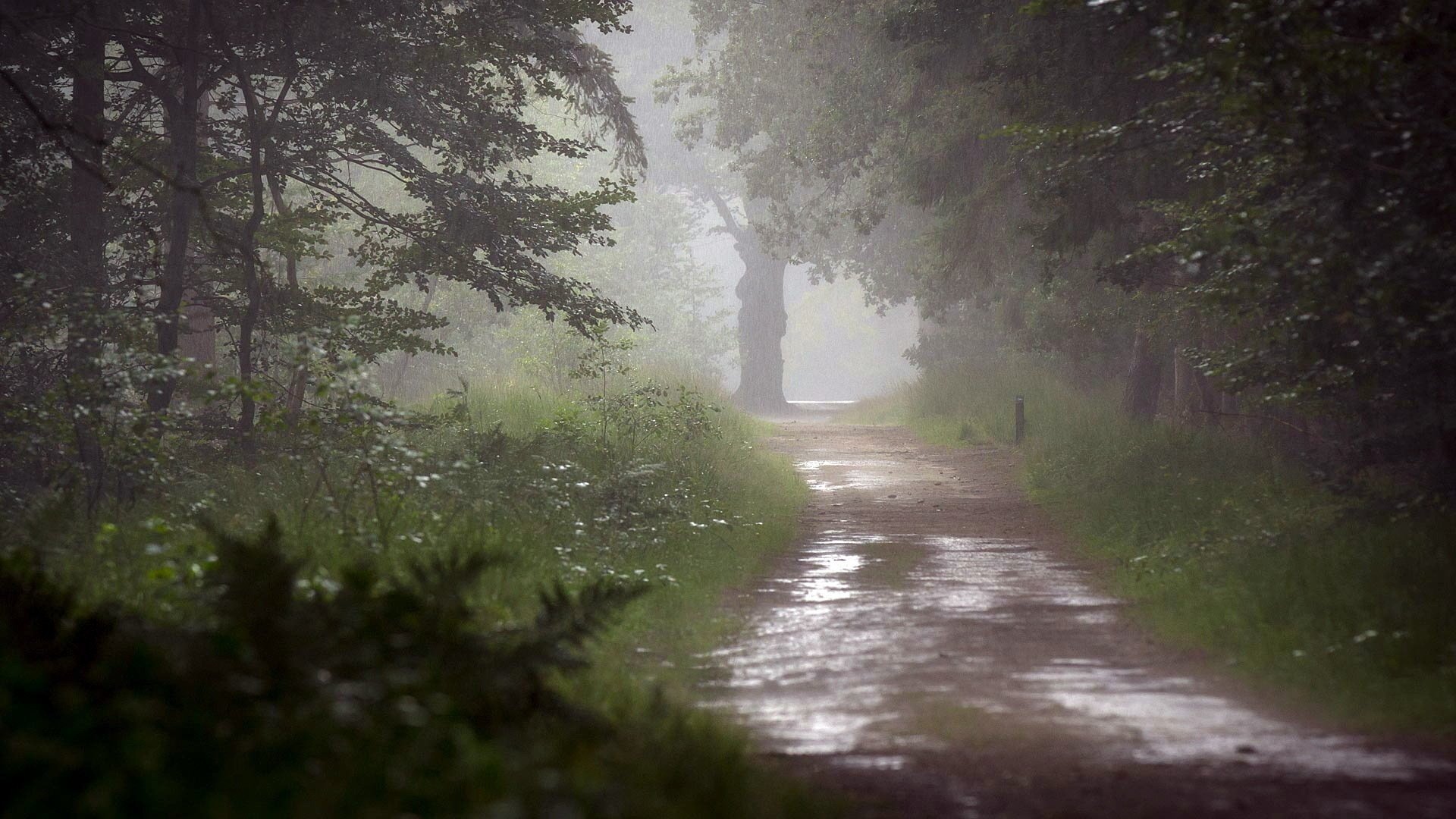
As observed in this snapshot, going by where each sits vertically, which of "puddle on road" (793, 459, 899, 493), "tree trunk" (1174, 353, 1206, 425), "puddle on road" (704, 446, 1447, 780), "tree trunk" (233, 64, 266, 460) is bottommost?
"puddle on road" (704, 446, 1447, 780)

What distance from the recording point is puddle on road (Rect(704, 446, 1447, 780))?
5215 mm

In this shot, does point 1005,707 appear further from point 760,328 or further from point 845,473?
point 760,328

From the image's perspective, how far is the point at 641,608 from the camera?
28.1ft

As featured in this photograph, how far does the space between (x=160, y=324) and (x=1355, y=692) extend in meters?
10.8

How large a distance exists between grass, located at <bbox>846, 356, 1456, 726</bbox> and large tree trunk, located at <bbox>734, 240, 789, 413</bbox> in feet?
88.3

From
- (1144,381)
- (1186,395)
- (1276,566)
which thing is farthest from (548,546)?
(1144,381)

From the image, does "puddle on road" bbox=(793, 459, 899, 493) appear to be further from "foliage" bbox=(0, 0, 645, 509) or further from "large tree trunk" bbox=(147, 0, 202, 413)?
"large tree trunk" bbox=(147, 0, 202, 413)

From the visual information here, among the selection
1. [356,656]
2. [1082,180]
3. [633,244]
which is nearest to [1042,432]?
[1082,180]

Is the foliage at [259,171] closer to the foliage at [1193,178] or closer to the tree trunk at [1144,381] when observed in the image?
the foliage at [1193,178]

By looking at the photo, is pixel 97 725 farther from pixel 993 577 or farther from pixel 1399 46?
pixel 993 577

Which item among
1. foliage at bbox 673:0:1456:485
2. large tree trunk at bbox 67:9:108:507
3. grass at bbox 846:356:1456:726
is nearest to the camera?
grass at bbox 846:356:1456:726

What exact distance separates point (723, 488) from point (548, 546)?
5064mm

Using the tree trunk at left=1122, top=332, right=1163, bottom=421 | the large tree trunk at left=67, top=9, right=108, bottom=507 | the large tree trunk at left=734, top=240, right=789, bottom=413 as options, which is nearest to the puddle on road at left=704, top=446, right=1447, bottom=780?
the large tree trunk at left=67, top=9, right=108, bottom=507

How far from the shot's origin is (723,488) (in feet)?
46.1
